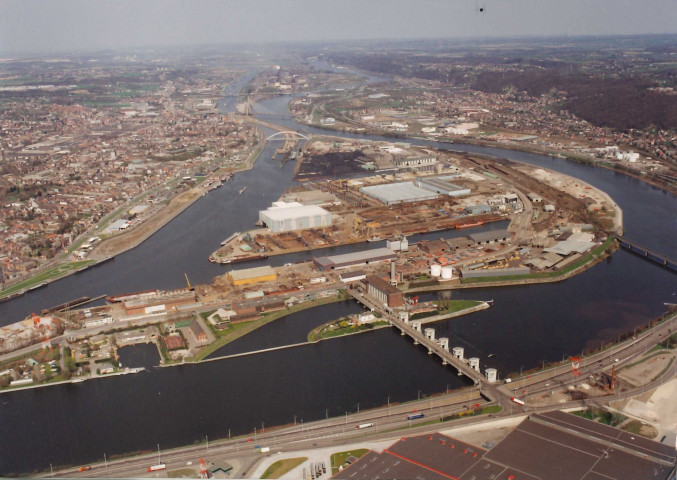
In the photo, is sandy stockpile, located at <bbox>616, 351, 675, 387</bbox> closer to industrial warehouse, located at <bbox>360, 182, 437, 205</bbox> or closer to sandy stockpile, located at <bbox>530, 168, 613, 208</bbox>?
sandy stockpile, located at <bbox>530, 168, 613, 208</bbox>

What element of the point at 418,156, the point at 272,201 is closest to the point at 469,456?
the point at 272,201

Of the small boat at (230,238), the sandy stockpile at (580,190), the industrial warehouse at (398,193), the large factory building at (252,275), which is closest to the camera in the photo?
the large factory building at (252,275)

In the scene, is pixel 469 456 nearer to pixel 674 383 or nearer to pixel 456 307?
pixel 674 383

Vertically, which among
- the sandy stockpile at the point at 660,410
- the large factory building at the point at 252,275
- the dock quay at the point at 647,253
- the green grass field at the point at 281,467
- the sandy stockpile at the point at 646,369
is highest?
the large factory building at the point at 252,275

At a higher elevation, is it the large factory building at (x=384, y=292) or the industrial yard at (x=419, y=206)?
the industrial yard at (x=419, y=206)

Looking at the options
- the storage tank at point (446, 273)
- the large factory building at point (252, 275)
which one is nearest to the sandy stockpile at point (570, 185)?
the storage tank at point (446, 273)

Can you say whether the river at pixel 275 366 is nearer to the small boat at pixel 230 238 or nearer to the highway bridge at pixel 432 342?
the highway bridge at pixel 432 342

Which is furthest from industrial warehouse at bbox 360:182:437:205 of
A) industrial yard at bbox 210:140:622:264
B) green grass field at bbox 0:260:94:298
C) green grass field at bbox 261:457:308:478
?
green grass field at bbox 261:457:308:478
